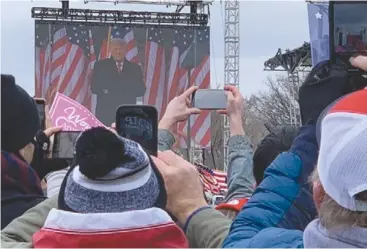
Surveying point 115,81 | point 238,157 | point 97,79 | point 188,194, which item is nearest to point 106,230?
point 188,194

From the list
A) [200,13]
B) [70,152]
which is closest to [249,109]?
[200,13]

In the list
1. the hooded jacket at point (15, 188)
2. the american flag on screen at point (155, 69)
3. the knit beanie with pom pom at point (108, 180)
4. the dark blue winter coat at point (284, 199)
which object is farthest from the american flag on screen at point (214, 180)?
the american flag on screen at point (155, 69)

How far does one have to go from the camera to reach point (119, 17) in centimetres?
1605

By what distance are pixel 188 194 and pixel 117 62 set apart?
14.6m

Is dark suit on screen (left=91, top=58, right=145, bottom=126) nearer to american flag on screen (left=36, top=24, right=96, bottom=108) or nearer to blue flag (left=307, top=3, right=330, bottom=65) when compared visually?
american flag on screen (left=36, top=24, right=96, bottom=108)

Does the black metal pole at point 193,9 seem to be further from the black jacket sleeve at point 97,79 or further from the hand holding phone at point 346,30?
the hand holding phone at point 346,30

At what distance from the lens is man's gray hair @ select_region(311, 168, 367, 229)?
47.2 inches

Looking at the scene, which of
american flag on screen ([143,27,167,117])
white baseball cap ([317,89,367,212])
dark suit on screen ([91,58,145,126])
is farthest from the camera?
american flag on screen ([143,27,167,117])

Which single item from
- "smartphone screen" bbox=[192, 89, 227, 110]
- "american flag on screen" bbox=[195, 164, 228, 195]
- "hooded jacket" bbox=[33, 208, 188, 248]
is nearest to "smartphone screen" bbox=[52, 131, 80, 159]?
"smartphone screen" bbox=[192, 89, 227, 110]

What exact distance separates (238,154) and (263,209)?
17.4 inches

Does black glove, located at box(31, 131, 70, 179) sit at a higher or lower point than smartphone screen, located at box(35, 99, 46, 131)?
lower

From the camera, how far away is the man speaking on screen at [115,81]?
15.6 metres

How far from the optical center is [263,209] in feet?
4.91

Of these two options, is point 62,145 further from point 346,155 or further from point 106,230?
point 346,155
